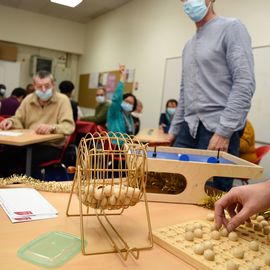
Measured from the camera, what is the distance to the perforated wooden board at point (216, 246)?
1.91 feet

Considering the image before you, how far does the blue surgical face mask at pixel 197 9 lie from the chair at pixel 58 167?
149 cm

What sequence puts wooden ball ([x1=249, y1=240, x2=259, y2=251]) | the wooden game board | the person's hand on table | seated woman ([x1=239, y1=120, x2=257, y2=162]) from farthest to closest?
seated woman ([x1=239, y1=120, x2=257, y2=162]) < the person's hand on table < the wooden game board < wooden ball ([x1=249, y1=240, x2=259, y2=251])

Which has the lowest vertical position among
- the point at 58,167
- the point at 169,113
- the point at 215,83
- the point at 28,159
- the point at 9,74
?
the point at 58,167

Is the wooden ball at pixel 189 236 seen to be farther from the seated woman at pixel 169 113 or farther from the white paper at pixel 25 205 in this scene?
the seated woman at pixel 169 113

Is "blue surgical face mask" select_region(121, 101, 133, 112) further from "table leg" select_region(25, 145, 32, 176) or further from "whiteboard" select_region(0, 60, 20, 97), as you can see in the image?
"whiteboard" select_region(0, 60, 20, 97)

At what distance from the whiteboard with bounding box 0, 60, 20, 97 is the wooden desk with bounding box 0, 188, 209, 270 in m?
6.36

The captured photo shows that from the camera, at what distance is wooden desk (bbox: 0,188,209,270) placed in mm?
564

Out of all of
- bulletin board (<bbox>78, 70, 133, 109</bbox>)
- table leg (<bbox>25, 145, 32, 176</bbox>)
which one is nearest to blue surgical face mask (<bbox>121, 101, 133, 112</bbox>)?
table leg (<bbox>25, 145, 32, 176</bbox>)

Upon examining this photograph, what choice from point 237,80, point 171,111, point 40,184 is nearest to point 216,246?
point 40,184

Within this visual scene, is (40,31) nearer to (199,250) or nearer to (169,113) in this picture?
(169,113)

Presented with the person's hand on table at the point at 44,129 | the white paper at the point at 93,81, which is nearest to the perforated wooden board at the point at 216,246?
the person's hand on table at the point at 44,129

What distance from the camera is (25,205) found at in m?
0.83

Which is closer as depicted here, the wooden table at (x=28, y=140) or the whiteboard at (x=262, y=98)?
the wooden table at (x=28, y=140)

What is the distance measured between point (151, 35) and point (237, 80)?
13.9 feet
